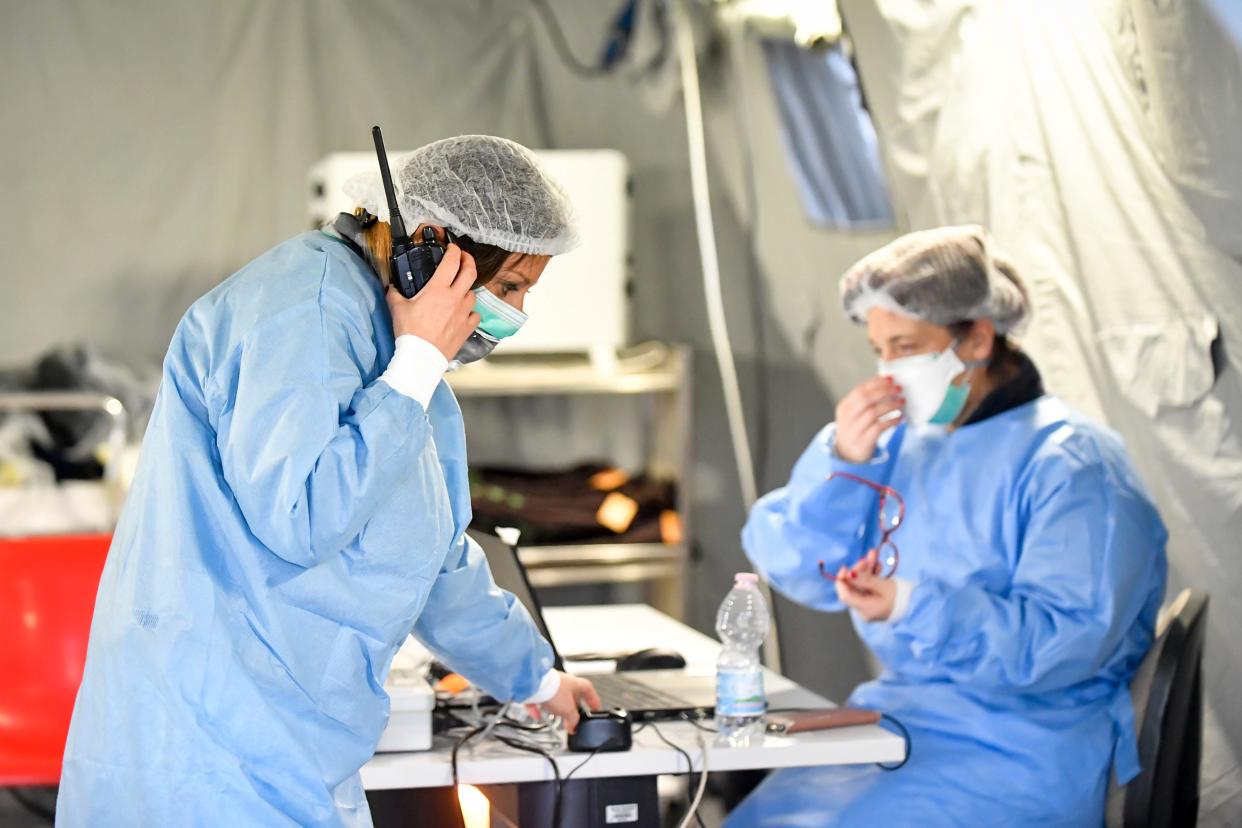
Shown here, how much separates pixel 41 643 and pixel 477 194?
1565mm

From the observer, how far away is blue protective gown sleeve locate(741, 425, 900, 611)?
260 centimetres

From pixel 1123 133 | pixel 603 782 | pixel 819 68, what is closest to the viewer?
pixel 603 782

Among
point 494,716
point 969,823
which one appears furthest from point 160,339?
point 969,823

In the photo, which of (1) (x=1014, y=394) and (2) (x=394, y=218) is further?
(1) (x=1014, y=394)

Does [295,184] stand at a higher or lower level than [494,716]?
higher

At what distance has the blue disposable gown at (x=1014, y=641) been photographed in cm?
213

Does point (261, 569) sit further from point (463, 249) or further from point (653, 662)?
point (653, 662)

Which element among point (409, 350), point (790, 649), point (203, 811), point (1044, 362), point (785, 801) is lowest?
point (790, 649)

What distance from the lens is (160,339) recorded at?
4434 millimetres

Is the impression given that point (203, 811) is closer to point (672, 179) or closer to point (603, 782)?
point (603, 782)

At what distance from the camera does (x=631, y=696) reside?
83.3 inches

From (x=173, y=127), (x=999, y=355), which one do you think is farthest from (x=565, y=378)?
(x=999, y=355)

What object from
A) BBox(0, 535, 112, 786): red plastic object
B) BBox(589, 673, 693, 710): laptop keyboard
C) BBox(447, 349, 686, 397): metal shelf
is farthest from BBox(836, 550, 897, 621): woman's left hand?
BBox(447, 349, 686, 397): metal shelf

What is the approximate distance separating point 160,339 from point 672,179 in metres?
1.68
